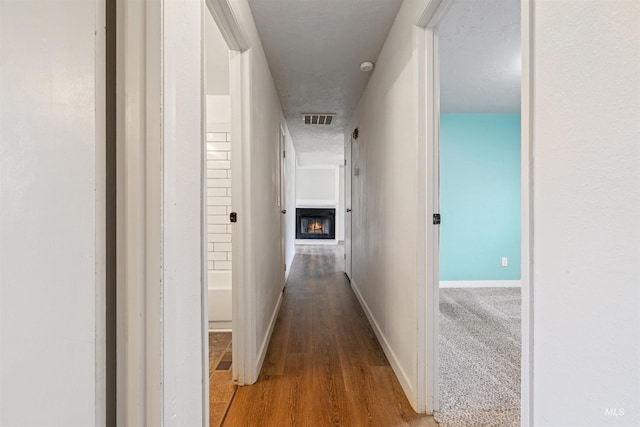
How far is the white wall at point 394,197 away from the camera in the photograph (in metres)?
1.52

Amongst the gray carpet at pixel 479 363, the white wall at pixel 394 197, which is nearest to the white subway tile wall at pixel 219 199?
the white wall at pixel 394 197

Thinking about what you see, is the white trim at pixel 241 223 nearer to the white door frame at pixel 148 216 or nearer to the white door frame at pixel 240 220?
the white door frame at pixel 240 220

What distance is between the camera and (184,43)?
0.82 metres

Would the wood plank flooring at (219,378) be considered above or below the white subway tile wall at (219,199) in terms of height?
below

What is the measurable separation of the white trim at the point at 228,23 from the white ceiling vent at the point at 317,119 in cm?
214

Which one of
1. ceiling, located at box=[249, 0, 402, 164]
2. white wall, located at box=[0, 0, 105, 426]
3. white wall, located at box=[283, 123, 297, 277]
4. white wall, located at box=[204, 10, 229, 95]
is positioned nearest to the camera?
white wall, located at box=[0, 0, 105, 426]

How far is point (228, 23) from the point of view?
55.2 inches

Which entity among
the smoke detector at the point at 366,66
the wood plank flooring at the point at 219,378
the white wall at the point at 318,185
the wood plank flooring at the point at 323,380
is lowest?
the wood plank flooring at the point at 323,380

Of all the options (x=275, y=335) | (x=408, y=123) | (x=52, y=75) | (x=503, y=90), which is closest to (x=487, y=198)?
(x=503, y=90)

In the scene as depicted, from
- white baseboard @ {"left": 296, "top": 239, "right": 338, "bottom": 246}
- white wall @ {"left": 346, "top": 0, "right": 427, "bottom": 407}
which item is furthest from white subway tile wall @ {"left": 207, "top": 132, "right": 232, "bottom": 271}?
white baseboard @ {"left": 296, "top": 239, "right": 338, "bottom": 246}

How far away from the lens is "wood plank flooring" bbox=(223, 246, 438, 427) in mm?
1398
